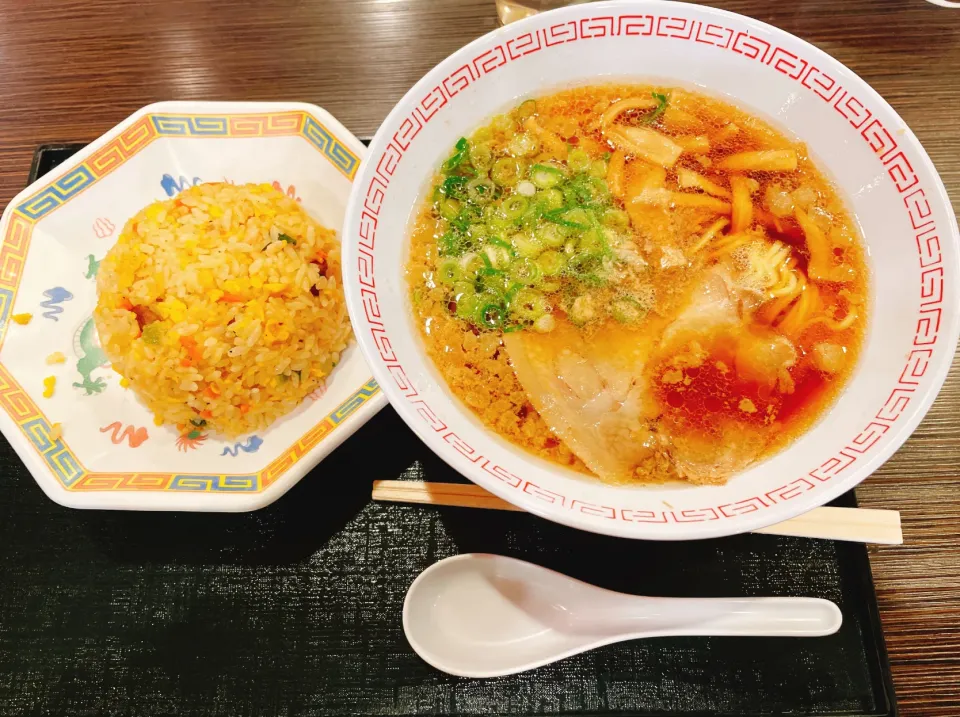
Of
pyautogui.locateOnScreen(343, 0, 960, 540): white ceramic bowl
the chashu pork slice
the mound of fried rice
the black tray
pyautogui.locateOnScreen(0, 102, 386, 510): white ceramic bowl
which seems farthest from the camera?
the mound of fried rice

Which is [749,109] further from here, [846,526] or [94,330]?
[94,330]

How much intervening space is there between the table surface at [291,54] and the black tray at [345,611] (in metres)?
1.33

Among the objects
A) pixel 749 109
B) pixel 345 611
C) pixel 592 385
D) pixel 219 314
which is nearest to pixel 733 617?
pixel 592 385

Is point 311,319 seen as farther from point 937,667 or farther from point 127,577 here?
point 937,667

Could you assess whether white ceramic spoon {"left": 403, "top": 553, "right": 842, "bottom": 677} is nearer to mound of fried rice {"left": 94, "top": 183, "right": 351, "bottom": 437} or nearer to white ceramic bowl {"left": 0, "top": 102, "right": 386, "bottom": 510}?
white ceramic bowl {"left": 0, "top": 102, "right": 386, "bottom": 510}

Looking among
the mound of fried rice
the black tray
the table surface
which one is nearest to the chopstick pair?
the black tray

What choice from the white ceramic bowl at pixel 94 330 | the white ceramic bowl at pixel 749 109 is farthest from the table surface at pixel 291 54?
the white ceramic bowl at pixel 749 109

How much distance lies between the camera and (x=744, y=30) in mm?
1398

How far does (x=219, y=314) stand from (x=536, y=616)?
127 centimetres

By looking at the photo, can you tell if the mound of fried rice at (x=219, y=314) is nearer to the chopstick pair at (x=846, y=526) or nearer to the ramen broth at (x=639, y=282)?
the ramen broth at (x=639, y=282)

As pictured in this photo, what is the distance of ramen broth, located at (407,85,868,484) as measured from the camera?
1391 millimetres

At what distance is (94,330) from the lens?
1.97 m

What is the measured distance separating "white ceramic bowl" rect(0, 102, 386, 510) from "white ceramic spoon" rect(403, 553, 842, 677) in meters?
0.50

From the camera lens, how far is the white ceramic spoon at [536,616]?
1.47 meters
